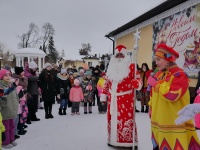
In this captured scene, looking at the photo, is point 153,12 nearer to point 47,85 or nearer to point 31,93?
point 47,85

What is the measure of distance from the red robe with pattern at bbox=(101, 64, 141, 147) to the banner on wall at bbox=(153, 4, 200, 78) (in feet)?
13.8

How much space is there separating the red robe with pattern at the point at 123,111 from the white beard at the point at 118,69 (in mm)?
66

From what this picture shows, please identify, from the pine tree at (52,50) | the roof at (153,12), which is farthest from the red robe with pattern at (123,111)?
the pine tree at (52,50)

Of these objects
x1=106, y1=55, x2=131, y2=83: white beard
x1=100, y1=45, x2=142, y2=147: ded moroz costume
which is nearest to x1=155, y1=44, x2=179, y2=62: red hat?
x1=100, y1=45, x2=142, y2=147: ded moroz costume

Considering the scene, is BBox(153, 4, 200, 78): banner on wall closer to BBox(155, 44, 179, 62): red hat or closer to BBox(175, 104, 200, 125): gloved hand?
BBox(155, 44, 179, 62): red hat

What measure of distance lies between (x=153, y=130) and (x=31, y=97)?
440 cm

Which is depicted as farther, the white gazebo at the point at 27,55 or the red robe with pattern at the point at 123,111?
the white gazebo at the point at 27,55

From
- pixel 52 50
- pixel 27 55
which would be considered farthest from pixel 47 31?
pixel 27 55

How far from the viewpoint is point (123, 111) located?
16.0 feet

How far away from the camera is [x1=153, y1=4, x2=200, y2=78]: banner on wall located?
8445 millimetres

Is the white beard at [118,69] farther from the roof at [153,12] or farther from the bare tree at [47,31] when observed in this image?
the bare tree at [47,31]

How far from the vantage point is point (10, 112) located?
192 inches

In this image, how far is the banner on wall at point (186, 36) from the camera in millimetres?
8445

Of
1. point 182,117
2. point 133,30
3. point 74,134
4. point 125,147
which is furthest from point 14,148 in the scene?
point 133,30
